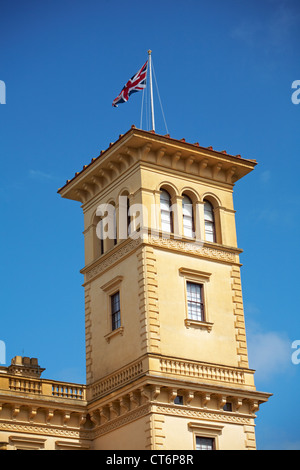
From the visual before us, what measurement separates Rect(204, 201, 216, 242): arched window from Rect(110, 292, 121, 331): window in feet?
15.1

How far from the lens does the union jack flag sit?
4369 centimetres

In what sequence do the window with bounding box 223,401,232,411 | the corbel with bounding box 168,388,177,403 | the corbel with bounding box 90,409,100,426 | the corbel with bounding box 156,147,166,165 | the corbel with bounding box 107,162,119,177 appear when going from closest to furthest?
the corbel with bounding box 168,388,177,403 < the window with bounding box 223,401,232,411 < the corbel with bounding box 90,409,100,426 < the corbel with bounding box 156,147,166,165 < the corbel with bounding box 107,162,119,177

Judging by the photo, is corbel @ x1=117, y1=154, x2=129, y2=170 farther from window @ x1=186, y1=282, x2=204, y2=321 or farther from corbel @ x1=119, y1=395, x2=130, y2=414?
corbel @ x1=119, y1=395, x2=130, y2=414

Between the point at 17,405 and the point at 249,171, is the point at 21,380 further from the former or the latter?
the point at 249,171

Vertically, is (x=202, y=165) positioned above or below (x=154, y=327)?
above

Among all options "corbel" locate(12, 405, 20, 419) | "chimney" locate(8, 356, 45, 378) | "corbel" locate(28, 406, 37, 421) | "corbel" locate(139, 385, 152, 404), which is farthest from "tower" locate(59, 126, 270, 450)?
"chimney" locate(8, 356, 45, 378)

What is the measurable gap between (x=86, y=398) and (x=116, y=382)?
1.94 m

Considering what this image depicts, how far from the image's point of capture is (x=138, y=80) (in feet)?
144

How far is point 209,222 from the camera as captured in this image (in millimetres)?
44062

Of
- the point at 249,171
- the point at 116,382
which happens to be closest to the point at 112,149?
the point at 249,171

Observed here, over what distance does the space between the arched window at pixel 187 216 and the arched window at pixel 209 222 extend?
734mm

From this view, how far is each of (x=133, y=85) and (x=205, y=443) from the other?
1530 cm

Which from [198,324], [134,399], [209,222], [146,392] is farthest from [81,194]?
[146,392]

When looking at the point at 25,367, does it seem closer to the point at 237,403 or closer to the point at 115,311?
the point at 115,311
